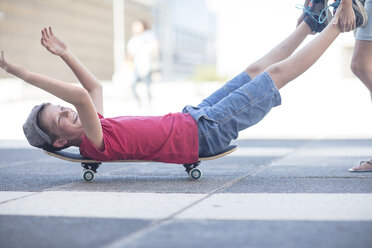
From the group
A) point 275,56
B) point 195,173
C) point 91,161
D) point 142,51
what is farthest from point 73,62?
point 142,51

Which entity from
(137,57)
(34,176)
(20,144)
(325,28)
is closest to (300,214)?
(325,28)

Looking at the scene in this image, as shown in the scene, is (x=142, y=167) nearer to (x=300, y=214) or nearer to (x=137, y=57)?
(x=300, y=214)

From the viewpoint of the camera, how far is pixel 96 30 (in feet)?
221

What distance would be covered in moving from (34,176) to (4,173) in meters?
0.35

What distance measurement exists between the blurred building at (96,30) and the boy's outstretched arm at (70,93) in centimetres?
4133

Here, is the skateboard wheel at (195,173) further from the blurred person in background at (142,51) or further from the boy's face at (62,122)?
the blurred person in background at (142,51)

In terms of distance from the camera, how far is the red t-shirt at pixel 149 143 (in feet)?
13.1

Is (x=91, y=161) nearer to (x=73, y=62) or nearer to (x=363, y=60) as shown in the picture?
(x=73, y=62)

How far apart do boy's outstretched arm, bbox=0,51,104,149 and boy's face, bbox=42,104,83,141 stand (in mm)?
194

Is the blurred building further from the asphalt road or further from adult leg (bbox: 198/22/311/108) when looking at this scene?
adult leg (bbox: 198/22/311/108)

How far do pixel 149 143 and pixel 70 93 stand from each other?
0.70 meters

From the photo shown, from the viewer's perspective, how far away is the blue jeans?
13.3 ft

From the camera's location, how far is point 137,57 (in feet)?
42.3

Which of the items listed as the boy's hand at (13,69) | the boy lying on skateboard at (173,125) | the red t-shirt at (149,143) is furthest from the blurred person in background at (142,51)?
the boy's hand at (13,69)
